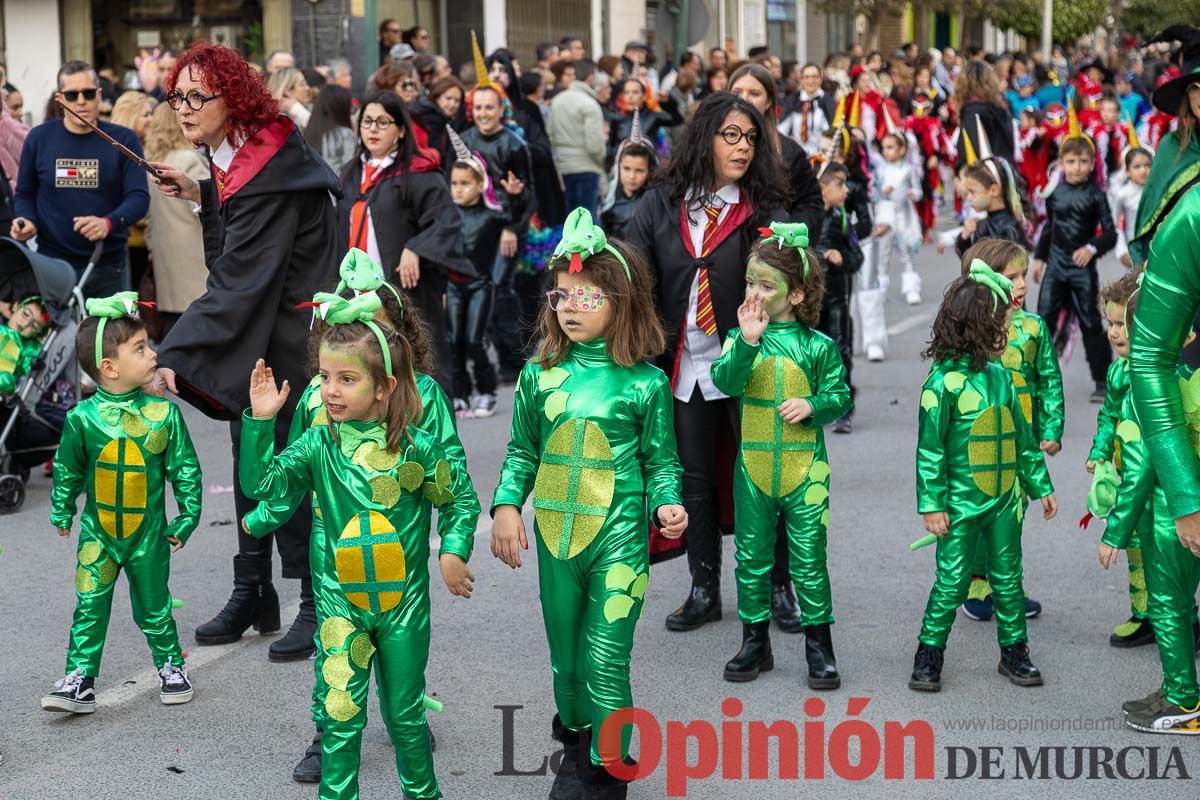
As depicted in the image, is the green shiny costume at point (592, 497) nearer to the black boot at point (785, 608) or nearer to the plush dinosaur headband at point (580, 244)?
the plush dinosaur headband at point (580, 244)

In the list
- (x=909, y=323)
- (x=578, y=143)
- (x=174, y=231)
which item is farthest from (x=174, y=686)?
(x=578, y=143)

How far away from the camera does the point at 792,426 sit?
18.4 ft

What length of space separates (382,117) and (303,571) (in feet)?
8.07

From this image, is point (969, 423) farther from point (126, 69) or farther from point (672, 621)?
point (126, 69)

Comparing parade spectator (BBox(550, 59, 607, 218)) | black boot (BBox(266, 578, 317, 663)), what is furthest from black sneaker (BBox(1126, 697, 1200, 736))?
parade spectator (BBox(550, 59, 607, 218))

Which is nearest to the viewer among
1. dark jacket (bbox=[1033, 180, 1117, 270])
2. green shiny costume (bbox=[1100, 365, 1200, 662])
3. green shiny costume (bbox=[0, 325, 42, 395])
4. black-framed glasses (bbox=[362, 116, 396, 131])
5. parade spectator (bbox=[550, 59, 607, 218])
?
green shiny costume (bbox=[1100, 365, 1200, 662])

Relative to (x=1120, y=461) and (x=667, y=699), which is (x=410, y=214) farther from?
(x=1120, y=461)

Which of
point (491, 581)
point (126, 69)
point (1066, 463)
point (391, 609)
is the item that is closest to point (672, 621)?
point (491, 581)

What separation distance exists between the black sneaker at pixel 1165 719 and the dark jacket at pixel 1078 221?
5.44 m

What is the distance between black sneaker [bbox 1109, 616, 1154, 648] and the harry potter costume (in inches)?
112

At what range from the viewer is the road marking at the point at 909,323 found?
1377 cm

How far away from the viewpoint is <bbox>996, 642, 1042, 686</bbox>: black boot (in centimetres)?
560

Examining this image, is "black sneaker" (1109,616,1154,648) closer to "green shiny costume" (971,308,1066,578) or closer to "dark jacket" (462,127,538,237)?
"green shiny costume" (971,308,1066,578)

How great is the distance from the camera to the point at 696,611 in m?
6.28
